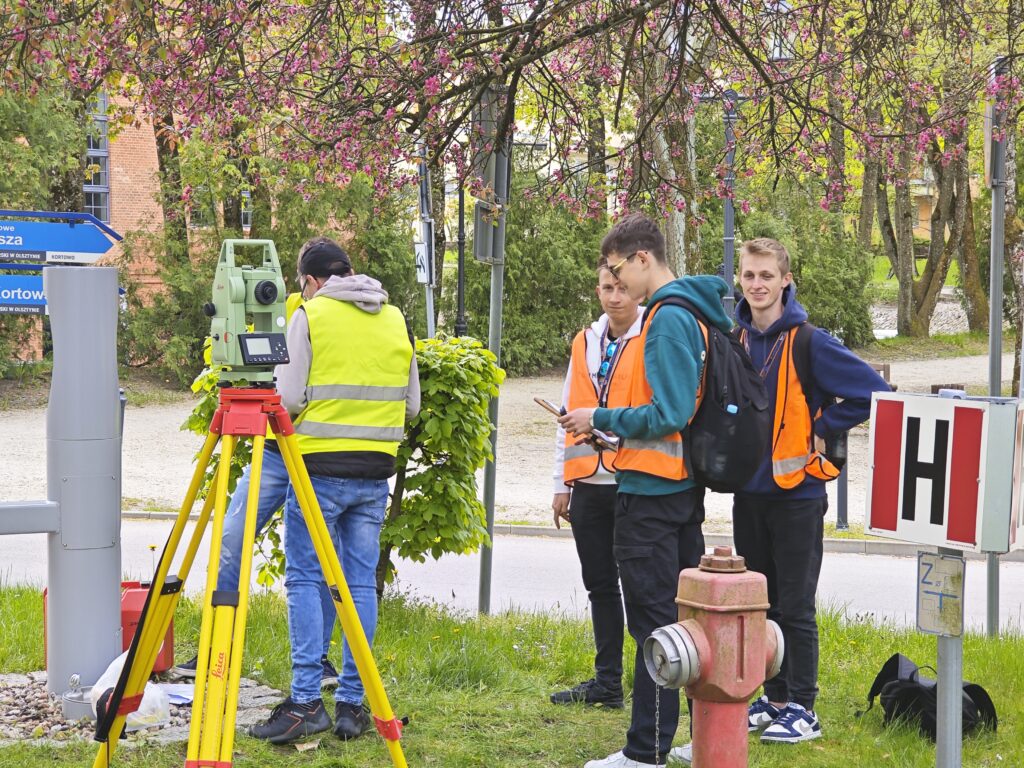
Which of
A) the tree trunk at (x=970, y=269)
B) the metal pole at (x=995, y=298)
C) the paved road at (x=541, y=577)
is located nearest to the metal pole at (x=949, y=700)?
the metal pole at (x=995, y=298)

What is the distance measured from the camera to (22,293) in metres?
5.08

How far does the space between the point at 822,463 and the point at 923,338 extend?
30.0 metres

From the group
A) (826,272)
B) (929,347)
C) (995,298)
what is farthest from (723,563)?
(929,347)

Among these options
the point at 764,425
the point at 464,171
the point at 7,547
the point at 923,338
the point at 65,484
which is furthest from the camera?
the point at 923,338

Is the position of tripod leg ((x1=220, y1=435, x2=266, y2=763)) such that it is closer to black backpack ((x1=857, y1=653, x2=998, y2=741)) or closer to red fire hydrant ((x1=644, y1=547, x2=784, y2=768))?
red fire hydrant ((x1=644, y1=547, x2=784, y2=768))

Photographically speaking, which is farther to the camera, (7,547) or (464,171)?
(7,547)

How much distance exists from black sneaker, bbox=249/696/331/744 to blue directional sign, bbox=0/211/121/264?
2.02 metres

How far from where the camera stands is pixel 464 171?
23.1 feet

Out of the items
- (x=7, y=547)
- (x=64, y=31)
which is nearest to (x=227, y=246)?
(x=64, y=31)

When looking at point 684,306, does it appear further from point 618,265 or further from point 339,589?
point 339,589

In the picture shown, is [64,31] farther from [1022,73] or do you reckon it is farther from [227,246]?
[1022,73]

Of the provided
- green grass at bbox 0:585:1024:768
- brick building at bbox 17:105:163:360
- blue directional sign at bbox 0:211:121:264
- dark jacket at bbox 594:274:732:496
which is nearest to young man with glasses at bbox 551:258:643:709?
green grass at bbox 0:585:1024:768

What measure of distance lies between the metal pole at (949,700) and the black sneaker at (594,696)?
242cm

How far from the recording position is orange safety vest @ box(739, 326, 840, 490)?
4.98 meters
